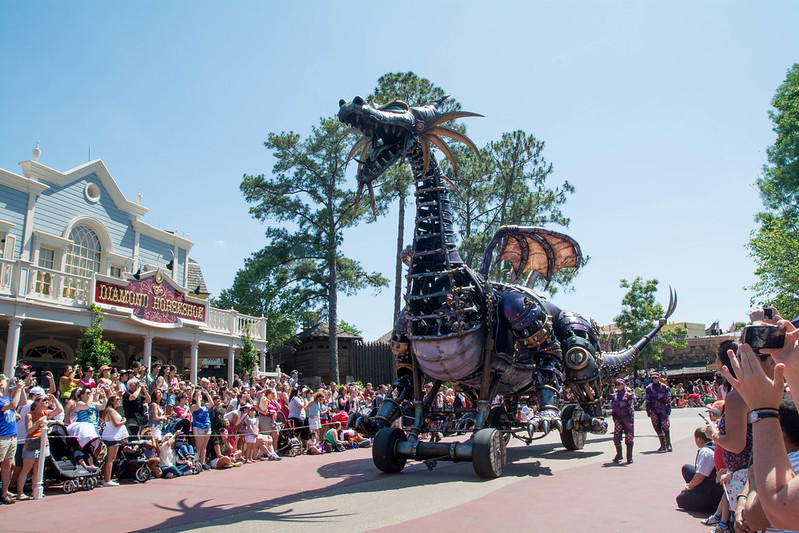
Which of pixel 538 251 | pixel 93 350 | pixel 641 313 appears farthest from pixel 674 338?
pixel 93 350

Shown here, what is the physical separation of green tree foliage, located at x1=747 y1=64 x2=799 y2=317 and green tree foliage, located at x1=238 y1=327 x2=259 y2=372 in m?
19.6

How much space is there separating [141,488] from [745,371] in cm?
793

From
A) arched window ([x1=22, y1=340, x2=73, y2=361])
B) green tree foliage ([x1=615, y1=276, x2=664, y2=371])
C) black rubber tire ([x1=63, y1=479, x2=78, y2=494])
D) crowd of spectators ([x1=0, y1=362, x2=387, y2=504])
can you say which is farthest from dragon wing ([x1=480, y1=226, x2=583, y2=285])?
green tree foliage ([x1=615, y1=276, x2=664, y2=371])

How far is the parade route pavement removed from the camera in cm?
509

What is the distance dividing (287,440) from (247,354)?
33.1ft

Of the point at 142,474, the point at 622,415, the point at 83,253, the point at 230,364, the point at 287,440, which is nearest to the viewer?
the point at 142,474

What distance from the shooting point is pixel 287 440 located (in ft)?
41.3

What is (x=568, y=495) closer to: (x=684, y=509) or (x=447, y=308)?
(x=684, y=509)

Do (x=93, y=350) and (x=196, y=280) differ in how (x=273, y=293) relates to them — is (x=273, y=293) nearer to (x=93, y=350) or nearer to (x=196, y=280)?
(x=196, y=280)

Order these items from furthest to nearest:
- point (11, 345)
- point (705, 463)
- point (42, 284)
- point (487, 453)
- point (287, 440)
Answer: point (42, 284)
point (11, 345)
point (287, 440)
point (487, 453)
point (705, 463)

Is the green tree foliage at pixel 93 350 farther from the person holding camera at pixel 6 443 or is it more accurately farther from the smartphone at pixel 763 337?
the smartphone at pixel 763 337

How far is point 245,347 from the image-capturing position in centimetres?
2230

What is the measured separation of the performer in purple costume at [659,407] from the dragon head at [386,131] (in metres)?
5.42

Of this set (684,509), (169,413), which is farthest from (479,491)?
(169,413)
